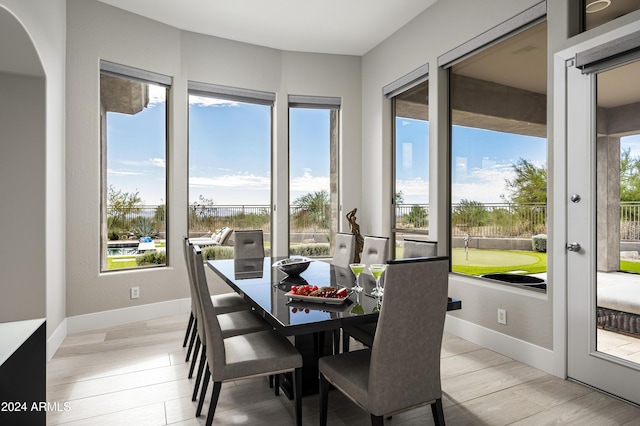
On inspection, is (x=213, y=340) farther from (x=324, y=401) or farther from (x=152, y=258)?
(x=152, y=258)

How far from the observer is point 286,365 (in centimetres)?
202

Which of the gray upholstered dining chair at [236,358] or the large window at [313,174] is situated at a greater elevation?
the large window at [313,174]

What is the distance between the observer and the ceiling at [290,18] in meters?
3.98

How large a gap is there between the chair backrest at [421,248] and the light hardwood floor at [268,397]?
91 centimetres

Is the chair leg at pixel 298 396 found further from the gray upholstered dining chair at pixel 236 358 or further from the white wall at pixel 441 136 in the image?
the white wall at pixel 441 136

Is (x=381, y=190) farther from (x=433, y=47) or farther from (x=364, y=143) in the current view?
(x=433, y=47)

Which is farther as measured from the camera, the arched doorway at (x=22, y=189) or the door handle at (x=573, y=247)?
the arched doorway at (x=22, y=189)

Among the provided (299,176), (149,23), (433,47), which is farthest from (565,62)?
(149,23)

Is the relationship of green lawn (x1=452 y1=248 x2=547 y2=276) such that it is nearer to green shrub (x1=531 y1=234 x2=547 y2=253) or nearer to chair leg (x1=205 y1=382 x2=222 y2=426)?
green shrub (x1=531 y1=234 x2=547 y2=253)

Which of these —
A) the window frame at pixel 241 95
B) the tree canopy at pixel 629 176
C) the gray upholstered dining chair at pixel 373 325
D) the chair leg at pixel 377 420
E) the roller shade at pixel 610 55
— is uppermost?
the window frame at pixel 241 95

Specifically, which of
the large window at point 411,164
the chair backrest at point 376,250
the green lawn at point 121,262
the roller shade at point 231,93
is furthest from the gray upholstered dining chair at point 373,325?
the roller shade at point 231,93

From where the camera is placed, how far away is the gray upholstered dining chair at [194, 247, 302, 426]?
1932 millimetres

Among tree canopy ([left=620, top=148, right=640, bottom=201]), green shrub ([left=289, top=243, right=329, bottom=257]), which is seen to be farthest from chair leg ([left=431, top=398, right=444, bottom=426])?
green shrub ([left=289, top=243, right=329, bottom=257])

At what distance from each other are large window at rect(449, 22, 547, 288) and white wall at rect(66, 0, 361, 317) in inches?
71.9
